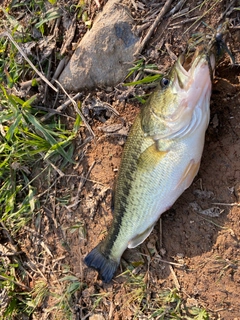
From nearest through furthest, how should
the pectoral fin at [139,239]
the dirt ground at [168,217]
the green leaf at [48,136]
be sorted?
the dirt ground at [168,217] < the pectoral fin at [139,239] < the green leaf at [48,136]

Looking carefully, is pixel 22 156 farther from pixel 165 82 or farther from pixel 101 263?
pixel 165 82

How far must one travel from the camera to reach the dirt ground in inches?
134

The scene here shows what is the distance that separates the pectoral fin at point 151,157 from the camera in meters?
3.27

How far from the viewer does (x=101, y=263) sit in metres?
3.77

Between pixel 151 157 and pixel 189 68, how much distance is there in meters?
0.79

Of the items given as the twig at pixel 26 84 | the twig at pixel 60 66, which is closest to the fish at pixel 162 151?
the twig at pixel 60 66

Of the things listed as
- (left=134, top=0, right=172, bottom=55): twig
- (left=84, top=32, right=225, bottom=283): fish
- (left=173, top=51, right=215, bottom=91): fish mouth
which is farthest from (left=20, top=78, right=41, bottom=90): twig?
(left=173, top=51, right=215, bottom=91): fish mouth

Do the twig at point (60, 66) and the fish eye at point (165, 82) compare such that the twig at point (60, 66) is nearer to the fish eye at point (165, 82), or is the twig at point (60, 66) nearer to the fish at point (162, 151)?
the fish at point (162, 151)

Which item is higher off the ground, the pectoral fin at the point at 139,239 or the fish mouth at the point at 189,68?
the fish mouth at the point at 189,68

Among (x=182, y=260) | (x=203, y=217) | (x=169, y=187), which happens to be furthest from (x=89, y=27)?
(x=182, y=260)

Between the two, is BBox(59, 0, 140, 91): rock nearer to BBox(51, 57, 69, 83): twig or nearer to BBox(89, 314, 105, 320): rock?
BBox(51, 57, 69, 83): twig

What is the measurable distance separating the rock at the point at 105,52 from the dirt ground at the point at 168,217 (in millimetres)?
149

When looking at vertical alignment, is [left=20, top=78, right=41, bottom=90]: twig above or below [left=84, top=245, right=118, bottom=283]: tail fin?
above

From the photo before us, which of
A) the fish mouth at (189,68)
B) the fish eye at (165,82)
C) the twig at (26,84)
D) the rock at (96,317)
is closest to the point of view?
the fish mouth at (189,68)
